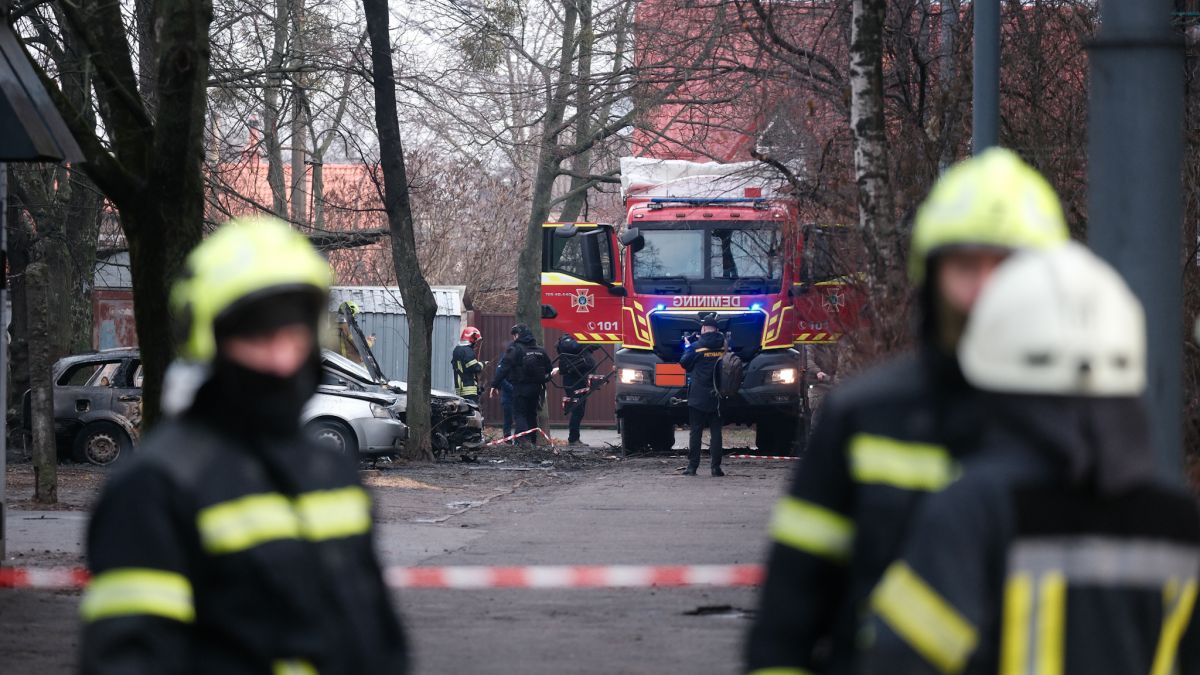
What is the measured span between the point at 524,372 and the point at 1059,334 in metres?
21.9

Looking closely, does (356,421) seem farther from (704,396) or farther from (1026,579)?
(1026,579)

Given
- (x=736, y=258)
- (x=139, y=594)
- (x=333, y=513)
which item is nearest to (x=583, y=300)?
(x=736, y=258)

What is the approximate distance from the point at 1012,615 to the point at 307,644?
3.94 feet

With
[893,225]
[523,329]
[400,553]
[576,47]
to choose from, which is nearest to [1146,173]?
[893,225]

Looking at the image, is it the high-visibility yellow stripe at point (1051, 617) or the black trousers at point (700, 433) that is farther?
the black trousers at point (700, 433)

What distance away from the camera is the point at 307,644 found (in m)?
2.81

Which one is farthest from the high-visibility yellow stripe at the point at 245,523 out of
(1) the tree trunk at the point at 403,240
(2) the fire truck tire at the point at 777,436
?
(2) the fire truck tire at the point at 777,436

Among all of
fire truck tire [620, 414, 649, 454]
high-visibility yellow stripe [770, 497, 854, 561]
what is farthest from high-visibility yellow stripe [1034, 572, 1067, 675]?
fire truck tire [620, 414, 649, 454]

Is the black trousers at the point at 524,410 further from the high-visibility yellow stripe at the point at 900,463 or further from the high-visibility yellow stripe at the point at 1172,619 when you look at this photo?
the high-visibility yellow stripe at the point at 1172,619

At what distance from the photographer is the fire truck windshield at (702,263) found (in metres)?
22.6

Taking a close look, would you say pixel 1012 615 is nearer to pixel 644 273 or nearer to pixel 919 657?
pixel 919 657

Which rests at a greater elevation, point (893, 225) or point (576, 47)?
point (576, 47)

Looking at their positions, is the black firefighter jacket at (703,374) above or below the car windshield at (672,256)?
below

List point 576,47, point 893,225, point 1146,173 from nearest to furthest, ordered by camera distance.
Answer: point 1146,173 → point 893,225 → point 576,47
